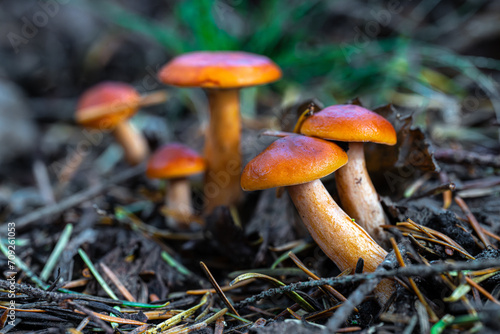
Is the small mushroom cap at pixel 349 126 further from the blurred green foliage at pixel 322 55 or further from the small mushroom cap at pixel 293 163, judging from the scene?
the blurred green foliage at pixel 322 55

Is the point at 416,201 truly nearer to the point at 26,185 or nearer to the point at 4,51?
the point at 26,185

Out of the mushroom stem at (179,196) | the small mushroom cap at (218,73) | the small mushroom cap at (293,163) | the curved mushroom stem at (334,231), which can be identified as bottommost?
the mushroom stem at (179,196)

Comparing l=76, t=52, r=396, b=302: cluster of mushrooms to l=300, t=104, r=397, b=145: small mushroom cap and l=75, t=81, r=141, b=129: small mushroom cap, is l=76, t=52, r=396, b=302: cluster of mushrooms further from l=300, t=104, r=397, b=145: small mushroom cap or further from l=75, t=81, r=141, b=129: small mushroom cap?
l=75, t=81, r=141, b=129: small mushroom cap

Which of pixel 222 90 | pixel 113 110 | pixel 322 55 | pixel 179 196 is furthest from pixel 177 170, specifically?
pixel 322 55

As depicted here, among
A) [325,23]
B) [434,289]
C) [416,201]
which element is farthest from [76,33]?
[434,289]

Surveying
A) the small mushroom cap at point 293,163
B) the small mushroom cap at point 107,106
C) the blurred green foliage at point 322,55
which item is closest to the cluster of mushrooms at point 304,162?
the small mushroom cap at point 293,163

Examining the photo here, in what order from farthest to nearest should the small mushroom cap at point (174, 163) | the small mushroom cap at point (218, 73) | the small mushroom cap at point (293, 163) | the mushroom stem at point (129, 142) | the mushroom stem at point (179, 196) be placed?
the mushroom stem at point (129, 142) → the mushroom stem at point (179, 196) → the small mushroom cap at point (174, 163) → the small mushroom cap at point (218, 73) → the small mushroom cap at point (293, 163)
